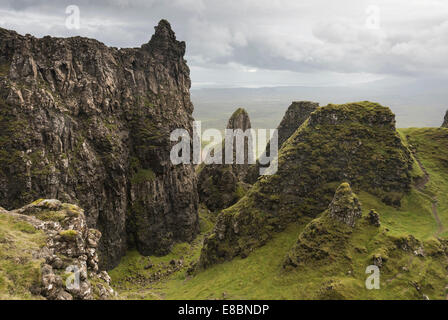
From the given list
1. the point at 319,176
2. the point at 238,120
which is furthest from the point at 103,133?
the point at 238,120

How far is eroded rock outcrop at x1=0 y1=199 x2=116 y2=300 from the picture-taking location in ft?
104

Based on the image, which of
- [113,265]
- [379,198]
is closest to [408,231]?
[379,198]

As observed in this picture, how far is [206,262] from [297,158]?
122ft

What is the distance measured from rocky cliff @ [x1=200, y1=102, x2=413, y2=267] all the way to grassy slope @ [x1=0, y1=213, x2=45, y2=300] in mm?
44693

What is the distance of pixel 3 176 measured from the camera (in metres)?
70.5

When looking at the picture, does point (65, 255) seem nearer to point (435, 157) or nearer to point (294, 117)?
point (435, 157)

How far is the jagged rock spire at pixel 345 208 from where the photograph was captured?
184 ft

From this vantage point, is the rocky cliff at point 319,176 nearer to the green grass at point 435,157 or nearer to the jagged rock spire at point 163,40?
the green grass at point 435,157

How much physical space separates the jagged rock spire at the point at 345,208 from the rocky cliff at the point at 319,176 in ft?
34.5

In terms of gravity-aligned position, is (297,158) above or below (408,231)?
above

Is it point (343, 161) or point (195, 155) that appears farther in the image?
point (195, 155)

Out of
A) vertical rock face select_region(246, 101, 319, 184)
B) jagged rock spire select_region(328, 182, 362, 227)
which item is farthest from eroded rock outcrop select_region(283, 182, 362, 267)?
vertical rock face select_region(246, 101, 319, 184)

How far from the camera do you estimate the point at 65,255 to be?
3669cm

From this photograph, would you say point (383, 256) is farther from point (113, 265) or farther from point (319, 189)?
point (113, 265)
